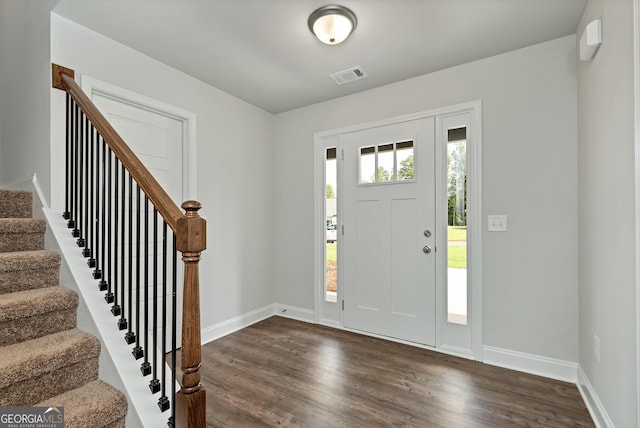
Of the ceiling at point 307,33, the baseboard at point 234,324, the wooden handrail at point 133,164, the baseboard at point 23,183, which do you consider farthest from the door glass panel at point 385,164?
the baseboard at point 23,183

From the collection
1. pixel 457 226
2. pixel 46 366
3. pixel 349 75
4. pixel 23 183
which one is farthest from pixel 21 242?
pixel 457 226

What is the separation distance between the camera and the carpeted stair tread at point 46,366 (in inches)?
44.4

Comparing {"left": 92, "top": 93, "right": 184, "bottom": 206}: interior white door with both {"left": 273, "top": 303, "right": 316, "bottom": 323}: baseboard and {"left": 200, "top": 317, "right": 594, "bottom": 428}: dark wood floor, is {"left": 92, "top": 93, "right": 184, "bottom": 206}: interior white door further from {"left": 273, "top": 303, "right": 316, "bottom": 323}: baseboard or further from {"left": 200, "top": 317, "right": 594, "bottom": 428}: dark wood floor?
{"left": 273, "top": 303, "right": 316, "bottom": 323}: baseboard

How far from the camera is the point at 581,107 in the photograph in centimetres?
210

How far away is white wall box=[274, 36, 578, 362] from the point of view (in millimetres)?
2217

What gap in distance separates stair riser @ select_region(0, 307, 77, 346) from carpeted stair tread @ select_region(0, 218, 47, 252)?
1.97 feet

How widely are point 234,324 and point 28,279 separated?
A: 1.91 meters

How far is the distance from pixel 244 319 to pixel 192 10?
9.20 feet

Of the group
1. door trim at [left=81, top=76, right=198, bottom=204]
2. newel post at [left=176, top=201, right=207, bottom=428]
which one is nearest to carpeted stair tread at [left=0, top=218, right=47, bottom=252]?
door trim at [left=81, top=76, right=198, bottom=204]

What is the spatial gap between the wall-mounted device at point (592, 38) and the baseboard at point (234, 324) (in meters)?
3.52

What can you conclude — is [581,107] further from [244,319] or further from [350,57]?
[244,319]

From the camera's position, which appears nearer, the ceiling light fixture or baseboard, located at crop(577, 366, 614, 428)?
baseboard, located at crop(577, 366, 614, 428)

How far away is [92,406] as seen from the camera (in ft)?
3.80

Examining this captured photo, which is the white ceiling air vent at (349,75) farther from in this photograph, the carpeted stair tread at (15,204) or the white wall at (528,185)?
the carpeted stair tread at (15,204)
